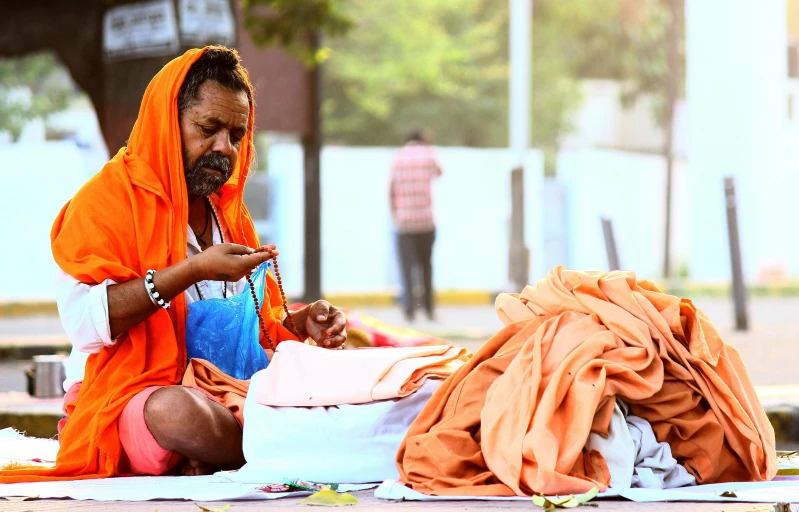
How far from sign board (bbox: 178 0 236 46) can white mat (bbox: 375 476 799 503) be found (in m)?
5.75

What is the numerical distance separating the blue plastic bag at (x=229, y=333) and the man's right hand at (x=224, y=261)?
39cm

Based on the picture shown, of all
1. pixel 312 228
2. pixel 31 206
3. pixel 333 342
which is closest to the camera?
pixel 333 342

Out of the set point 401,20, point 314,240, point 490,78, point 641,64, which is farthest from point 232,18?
point 641,64

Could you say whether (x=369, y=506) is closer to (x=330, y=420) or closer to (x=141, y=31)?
(x=330, y=420)

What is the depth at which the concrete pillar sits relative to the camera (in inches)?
762

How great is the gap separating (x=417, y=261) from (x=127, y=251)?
9906 mm

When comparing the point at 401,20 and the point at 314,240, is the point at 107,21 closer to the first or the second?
the point at 314,240

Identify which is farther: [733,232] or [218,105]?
[733,232]

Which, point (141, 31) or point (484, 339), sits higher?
point (141, 31)

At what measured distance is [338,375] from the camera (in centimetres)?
393

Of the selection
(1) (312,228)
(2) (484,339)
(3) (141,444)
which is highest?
(1) (312,228)

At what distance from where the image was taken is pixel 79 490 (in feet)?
12.2

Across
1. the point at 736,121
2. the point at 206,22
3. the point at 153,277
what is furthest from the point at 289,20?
the point at 736,121

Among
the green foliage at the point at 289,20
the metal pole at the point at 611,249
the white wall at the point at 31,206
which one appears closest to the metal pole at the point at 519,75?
the metal pole at the point at 611,249
